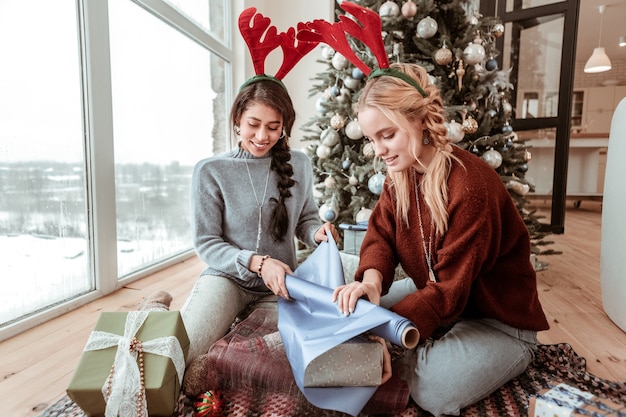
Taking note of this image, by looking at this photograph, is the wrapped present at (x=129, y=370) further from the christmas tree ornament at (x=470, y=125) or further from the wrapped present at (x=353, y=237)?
the christmas tree ornament at (x=470, y=125)

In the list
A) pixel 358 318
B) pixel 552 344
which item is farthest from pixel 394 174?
pixel 552 344

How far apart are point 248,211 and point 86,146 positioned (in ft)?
2.93

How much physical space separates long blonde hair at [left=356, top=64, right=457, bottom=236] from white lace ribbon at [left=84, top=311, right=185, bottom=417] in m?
0.66

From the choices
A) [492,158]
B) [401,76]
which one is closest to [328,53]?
[492,158]

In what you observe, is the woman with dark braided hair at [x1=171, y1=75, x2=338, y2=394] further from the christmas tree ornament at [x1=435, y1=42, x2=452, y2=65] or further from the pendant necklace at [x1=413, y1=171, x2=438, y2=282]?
the christmas tree ornament at [x1=435, y1=42, x2=452, y2=65]

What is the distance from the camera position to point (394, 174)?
111 cm

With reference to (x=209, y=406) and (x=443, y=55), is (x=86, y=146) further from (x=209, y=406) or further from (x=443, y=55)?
(x=443, y=55)

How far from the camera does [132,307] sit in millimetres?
1685

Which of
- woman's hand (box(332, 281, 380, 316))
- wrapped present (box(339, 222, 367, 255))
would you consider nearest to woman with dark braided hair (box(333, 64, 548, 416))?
woman's hand (box(332, 281, 380, 316))

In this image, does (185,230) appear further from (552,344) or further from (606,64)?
(606,64)

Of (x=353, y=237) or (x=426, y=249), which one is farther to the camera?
(x=353, y=237)

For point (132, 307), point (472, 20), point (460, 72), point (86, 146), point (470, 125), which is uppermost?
point (472, 20)

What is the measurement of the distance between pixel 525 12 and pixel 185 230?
10.0ft

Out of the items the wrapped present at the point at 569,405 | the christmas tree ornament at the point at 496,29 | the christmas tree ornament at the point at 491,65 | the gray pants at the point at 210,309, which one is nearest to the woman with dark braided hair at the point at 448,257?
the wrapped present at the point at 569,405
